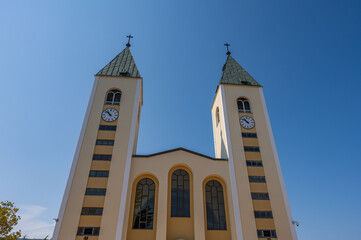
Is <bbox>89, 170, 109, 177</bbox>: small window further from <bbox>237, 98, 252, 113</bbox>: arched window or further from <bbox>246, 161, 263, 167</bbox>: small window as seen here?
<bbox>237, 98, 252, 113</bbox>: arched window

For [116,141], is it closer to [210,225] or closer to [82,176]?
[82,176]

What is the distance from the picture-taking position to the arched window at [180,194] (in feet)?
62.6

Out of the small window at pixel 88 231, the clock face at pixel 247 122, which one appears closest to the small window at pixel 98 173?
the small window at pixel 88 231

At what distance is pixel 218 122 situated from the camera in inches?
1073

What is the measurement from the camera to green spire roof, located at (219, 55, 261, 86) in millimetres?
26969

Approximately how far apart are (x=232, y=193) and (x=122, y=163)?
32.9ft

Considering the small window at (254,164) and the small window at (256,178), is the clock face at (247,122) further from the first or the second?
the small window at (256,178)

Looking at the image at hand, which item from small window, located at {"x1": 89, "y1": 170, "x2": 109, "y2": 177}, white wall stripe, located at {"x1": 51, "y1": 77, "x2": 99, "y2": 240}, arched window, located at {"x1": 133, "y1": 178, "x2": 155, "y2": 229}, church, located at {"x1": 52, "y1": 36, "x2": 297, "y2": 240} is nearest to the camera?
white wall stripe, located at {"x1": 51, "y1": 77, "x2": 99, "y2": 240}

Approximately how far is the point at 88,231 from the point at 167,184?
7.02 meters

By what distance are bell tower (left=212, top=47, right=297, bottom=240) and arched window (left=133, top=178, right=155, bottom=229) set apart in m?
6.95

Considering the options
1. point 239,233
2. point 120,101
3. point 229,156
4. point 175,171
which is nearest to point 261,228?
point 239,233

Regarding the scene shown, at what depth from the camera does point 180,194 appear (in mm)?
19859

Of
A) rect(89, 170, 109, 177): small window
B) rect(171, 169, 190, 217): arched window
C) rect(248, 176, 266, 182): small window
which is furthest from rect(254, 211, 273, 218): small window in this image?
rect(89, 170, 109, 177): small window

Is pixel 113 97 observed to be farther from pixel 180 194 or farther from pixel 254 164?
pixel 254 164
